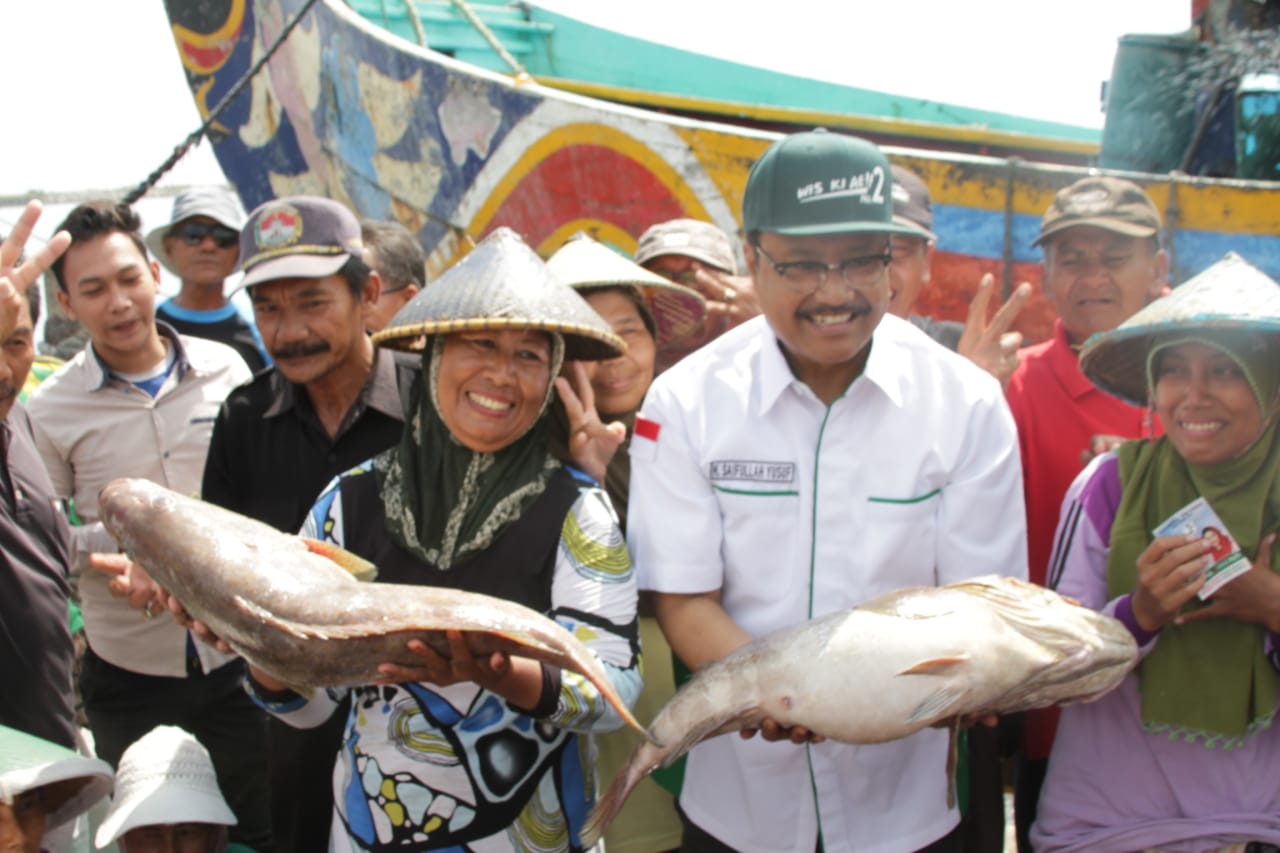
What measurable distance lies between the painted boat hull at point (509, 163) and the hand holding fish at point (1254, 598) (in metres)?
3.24

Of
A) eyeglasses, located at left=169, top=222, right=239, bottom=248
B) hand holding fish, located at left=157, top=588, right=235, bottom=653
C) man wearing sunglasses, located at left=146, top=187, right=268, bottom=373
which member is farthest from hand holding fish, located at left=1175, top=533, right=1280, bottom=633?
eyeglasses, located at left=169, top=222, right=239, bottom=248

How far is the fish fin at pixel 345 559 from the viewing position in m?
2.11

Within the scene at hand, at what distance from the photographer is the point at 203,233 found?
499 centimetres

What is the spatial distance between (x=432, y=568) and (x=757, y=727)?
0.73 m

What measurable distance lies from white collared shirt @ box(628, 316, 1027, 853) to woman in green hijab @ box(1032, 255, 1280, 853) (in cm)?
28

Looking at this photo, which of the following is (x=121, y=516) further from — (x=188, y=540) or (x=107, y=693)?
(x=107, y=693)

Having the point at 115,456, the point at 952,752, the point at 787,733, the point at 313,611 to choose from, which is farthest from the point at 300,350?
the point at 952,752

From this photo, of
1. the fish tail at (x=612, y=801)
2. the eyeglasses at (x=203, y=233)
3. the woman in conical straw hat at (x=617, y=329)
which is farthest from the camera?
the eyeglasses at (x=203, y=233)

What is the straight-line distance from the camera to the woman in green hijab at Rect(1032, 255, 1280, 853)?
2.31m

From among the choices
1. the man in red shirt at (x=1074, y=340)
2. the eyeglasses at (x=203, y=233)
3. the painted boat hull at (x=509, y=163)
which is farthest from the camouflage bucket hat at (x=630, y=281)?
the painted boat hull at (x=509, y=163)

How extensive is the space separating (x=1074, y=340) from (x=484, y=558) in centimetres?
192

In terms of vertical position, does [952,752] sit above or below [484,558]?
below

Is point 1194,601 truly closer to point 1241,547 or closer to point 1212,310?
point 1241,547

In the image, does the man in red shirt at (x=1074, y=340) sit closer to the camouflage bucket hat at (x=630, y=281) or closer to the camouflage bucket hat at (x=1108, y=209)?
the camouflage bucket hat at (x=1108, y=209)
